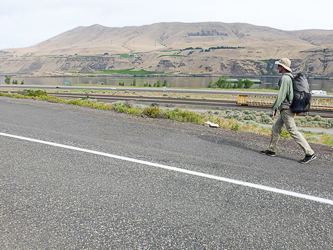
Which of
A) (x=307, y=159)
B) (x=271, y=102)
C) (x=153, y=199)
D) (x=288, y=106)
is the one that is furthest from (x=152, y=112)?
(x=271, y=102)

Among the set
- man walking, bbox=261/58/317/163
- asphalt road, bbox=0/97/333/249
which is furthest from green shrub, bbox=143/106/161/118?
man walking, bbox=261/58/317/163

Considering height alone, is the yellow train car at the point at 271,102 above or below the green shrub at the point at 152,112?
below

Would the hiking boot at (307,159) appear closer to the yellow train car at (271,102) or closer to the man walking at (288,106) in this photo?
the man walking at (288,106)

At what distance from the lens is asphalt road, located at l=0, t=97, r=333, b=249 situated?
9.00ft

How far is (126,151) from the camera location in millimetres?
5387

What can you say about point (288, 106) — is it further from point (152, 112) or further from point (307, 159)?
point (152, 112)

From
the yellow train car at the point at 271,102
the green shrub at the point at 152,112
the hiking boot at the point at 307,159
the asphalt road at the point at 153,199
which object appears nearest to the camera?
the asphalt road at the point at 153,199

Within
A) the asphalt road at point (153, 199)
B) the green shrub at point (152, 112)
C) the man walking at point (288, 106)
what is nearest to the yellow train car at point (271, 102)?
the green shrub at point (152, 112)

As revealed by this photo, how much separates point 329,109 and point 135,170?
30509 mm

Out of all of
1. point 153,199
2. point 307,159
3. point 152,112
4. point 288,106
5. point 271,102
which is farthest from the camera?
point 271,102

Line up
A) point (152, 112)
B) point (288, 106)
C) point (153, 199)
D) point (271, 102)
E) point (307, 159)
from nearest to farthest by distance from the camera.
A: 1. point (153, 199)
2. point (307, 159)
3. point (288, 106)
4. point (152, 112)
5. point (271, 102)

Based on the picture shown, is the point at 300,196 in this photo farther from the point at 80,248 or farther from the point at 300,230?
the point at 80,248

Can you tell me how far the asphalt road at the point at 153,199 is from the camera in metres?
2.74

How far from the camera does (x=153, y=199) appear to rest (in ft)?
11.4
